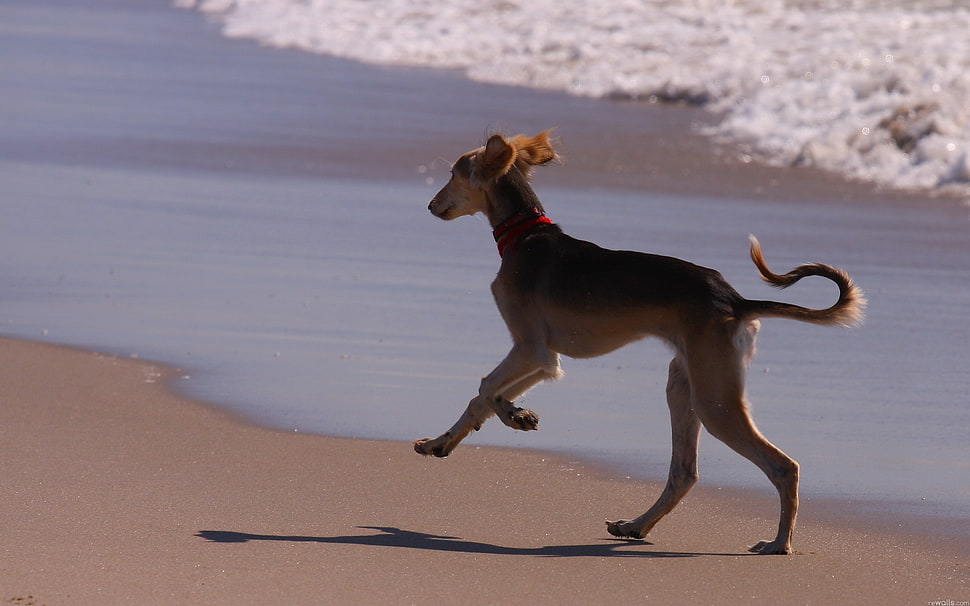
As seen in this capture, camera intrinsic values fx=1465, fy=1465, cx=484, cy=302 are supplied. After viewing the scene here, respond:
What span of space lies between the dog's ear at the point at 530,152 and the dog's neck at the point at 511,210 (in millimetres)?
82

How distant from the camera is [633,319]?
6.00m

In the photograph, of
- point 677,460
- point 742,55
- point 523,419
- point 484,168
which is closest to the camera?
point 677,460

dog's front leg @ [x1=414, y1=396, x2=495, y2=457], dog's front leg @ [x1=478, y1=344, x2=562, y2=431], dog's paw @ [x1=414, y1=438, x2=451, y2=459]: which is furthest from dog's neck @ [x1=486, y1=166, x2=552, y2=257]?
dog's paw @ [x1=414, y1=438, x2=451, y2=459]

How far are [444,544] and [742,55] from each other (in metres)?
15.7

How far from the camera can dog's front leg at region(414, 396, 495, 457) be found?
20.5 ft

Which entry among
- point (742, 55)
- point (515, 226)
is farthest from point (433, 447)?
point (742, 55)

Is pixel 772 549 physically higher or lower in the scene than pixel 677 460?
lower

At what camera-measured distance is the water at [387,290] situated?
7.16 m

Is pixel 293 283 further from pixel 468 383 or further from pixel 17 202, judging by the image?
pixel 17 202

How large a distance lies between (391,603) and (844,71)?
14.5m

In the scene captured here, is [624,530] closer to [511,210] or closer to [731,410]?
[731,410]

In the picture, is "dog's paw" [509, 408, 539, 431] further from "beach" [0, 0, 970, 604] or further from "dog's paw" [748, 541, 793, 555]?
"dog's paw" [748, 541, 793, 555]

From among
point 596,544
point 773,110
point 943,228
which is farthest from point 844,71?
point 596,544

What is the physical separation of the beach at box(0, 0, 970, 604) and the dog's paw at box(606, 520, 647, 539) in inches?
4.8
